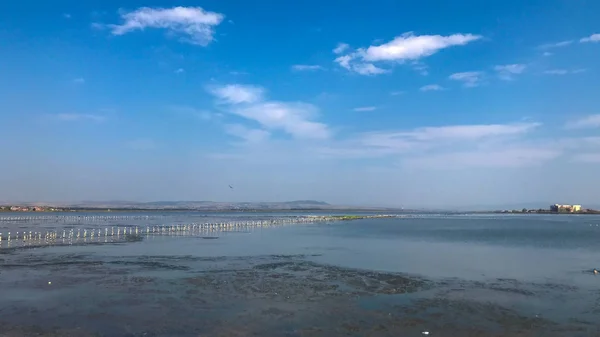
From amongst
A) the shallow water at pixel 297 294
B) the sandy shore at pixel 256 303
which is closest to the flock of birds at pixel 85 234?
the shallow water at pixel 297 294

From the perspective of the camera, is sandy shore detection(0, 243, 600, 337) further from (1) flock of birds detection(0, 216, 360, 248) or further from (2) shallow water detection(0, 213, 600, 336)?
(1) flock of birds detection(0, 216, 360, 248)

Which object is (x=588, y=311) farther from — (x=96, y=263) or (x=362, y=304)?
(x=96, y=263)

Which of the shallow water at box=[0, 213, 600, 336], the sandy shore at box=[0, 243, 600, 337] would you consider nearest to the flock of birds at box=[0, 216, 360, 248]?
the shallow water at box=[0, 213, 600, 336]

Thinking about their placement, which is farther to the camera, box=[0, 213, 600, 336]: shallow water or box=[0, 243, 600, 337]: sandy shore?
box=[0, 213, 600, 336]: shallow water

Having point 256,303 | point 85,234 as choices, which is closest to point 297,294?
point 256,303

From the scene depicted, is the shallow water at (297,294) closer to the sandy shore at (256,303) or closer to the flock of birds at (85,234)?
the sandy shore at (256,303)

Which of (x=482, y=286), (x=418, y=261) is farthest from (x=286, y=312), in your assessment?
(x=418, y=261)

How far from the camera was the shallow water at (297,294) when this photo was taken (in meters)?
12.4

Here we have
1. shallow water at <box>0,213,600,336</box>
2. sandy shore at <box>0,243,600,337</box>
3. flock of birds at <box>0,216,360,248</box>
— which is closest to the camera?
sandy shore at <box>0,243,600,337</box>

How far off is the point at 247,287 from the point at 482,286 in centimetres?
918

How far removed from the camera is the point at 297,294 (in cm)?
1658

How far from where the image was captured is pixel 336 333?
11750 mm

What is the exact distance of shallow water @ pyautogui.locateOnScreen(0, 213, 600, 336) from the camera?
40.6ft

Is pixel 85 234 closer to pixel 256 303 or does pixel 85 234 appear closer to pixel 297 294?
pixel 297 294
